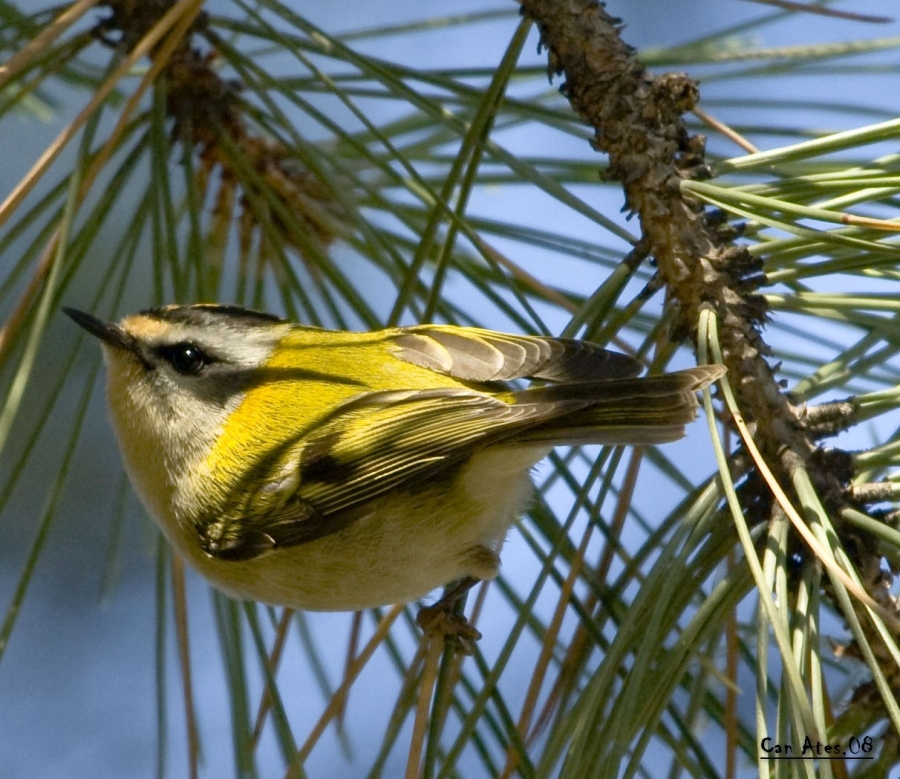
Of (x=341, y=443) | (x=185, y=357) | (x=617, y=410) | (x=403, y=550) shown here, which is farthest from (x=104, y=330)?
(x=617, y=410)

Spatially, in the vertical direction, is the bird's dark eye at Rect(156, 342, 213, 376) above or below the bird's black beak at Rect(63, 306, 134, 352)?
above

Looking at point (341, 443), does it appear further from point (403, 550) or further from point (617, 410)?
point (617, 410)

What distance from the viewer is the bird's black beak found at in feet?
4.08

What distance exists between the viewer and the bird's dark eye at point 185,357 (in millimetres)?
1413

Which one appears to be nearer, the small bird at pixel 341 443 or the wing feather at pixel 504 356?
the wing feather at pixel 504 356

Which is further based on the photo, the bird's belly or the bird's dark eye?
the bird's dark eye

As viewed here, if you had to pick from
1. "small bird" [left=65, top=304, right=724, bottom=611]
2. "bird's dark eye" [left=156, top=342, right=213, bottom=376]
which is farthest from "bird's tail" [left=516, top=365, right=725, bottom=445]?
"bird's dark eye" [left=156, top=342, right=213, bottom=376]

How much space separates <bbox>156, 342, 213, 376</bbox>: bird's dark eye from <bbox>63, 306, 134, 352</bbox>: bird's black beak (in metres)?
0.05

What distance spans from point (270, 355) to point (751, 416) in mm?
733

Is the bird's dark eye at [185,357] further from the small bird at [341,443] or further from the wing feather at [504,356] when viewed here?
the wing feather at [504,356]

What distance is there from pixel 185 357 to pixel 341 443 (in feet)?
0.91

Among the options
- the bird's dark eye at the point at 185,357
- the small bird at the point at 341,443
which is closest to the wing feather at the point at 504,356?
the small bird at the point at 341,443

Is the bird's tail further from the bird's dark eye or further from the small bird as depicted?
the bird's dark eye

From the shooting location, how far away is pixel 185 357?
1.45 meters
